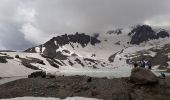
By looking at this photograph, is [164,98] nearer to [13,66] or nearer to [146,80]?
[146,80]

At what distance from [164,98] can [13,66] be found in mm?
99366

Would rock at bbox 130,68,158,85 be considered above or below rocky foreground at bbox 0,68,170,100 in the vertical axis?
above

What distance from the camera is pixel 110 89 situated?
43312mm

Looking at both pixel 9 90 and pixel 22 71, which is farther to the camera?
pixel 22 71

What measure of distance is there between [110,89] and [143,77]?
4.84 m

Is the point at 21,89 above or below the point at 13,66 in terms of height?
below

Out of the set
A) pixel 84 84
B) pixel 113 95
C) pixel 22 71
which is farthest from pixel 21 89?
pixel 22 71

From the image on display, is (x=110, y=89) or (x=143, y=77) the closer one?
(x=110, y=89)

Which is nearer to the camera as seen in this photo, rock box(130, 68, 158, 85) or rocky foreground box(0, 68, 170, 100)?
rocky foreground box(0, 68, 170, 100)

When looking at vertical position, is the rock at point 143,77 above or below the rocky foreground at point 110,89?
above

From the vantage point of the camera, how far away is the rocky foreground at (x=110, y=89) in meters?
42.1

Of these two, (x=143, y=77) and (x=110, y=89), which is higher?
(x=143, y=77)

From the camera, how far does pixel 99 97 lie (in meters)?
41.7

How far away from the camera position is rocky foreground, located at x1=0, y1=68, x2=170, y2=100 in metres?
42.1
